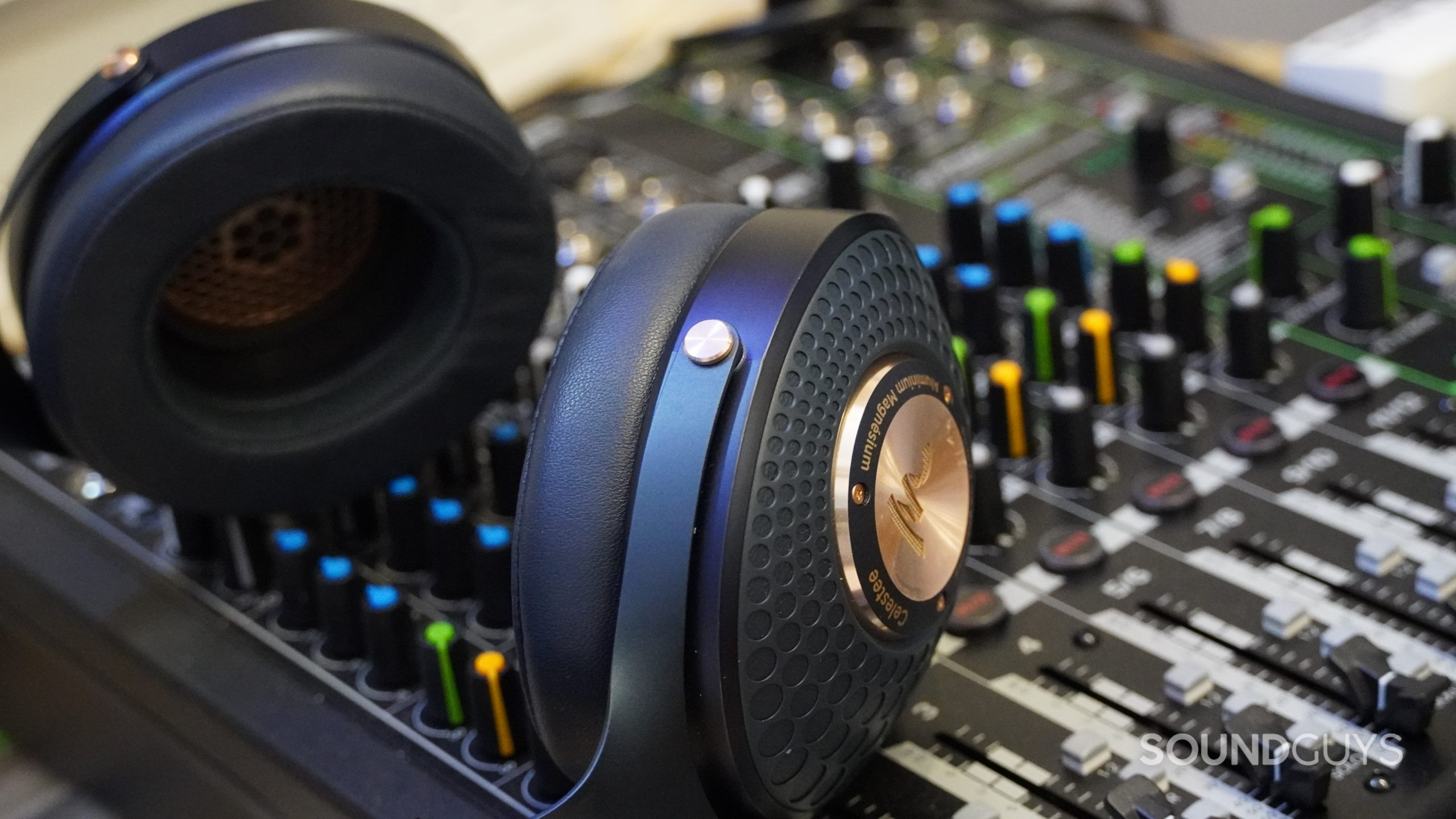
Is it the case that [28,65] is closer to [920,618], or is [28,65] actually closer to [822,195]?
[822,195]

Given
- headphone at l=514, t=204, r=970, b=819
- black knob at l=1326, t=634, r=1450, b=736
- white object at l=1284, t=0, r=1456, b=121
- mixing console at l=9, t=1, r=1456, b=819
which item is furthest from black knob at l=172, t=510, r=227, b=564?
white object at l=1284, t=0, r=1456, b=121

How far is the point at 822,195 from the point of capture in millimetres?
1125

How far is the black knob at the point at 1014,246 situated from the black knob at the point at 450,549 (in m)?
0.38

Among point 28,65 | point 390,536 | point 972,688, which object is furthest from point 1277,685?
point 28,65

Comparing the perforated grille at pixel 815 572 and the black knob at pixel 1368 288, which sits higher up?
the perforated grille at pixel 815 572

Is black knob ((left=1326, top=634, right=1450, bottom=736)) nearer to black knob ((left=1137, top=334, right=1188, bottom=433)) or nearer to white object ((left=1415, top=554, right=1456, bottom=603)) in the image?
white object ((left=1415, top=554, right=1456, bottom=603))

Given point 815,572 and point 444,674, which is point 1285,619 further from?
point 444,674

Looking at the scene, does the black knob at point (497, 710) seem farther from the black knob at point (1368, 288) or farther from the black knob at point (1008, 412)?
the black knob at point (1368, 288)

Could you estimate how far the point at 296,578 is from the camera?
2.73ft

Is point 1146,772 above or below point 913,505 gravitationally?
below

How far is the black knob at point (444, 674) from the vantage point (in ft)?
2.46

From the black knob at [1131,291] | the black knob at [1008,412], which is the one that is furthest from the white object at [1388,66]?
the black knob at [1008,412]

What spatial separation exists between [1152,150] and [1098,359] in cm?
26

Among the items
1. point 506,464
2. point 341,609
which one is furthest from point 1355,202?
point 341,609
